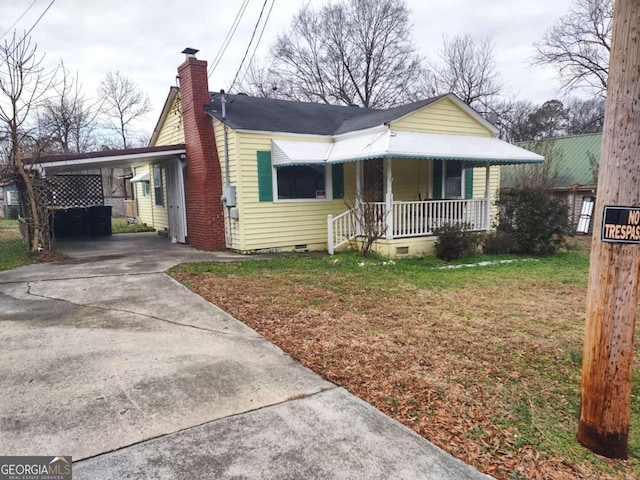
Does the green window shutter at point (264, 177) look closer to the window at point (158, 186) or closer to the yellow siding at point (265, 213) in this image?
the yellow siding at point (265, 213)

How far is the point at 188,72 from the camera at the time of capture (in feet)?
35.2

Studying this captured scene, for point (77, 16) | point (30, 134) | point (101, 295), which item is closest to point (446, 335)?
point (101, 295)

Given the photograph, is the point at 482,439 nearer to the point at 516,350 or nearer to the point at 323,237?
the point at 516,350

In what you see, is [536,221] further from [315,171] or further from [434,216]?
[315,171]

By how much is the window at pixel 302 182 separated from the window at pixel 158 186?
540cm

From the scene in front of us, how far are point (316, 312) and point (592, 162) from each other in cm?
1777

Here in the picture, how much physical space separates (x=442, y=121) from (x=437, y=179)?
1758 millimetres

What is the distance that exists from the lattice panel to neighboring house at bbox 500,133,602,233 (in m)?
17.6

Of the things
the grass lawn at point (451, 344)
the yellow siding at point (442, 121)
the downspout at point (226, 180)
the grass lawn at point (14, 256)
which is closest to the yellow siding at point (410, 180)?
the yellow siding at point (442, 121)

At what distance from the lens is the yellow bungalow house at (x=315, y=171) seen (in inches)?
396

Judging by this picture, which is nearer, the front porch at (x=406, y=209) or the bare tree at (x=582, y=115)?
the front porch at (x=406, y=209)

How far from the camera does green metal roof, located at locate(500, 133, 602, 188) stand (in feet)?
62.9

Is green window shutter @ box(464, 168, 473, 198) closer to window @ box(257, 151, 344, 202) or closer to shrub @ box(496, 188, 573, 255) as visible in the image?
shrub @ box(496, 188, 573, 255)

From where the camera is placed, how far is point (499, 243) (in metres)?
11.0
